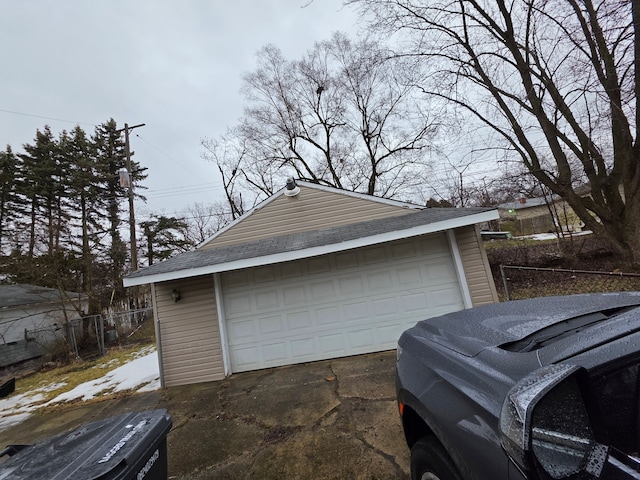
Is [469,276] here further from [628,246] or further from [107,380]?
[107,380]

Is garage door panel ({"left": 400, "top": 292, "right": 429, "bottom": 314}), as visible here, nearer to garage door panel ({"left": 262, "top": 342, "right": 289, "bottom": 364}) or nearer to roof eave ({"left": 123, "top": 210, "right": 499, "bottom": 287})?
roof eave ({"left": 123, "top": 210, "right": 499, "bottom": 287})

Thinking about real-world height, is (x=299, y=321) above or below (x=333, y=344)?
above

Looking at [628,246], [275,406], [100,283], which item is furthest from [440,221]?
[100,283]

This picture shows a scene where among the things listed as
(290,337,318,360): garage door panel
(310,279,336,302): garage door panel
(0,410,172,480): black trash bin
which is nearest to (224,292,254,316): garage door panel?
(290,337,318,360): garage door panel

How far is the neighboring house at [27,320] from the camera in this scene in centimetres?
1105

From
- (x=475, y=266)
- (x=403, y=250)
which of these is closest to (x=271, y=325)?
(x=403, y=250)

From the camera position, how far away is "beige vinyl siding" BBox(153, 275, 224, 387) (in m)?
5.75

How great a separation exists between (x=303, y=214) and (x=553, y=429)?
20.3ft

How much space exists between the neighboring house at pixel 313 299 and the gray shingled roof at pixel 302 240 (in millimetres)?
51

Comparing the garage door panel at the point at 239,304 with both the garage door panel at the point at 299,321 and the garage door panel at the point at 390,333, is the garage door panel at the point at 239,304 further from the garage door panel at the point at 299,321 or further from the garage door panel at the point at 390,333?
the garage door panel at the point at 390,333

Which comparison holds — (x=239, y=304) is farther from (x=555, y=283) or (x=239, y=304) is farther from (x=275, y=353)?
(x=555, y=283)

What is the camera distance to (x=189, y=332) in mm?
5863

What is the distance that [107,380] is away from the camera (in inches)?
264

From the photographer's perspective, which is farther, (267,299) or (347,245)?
(267,299)
